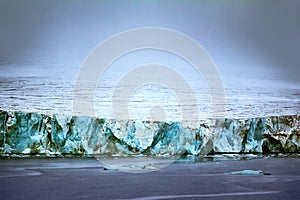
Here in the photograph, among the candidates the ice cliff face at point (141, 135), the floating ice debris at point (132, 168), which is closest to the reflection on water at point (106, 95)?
the ice cliff face at point (141, 135)

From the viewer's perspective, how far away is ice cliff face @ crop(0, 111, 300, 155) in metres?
3.43

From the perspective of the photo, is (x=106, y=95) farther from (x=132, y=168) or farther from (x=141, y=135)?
(x=132, y=168)

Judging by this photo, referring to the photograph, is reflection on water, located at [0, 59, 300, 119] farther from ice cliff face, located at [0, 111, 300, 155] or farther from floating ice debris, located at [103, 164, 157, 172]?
floating ice debris, located at [103, 164, 157, 172]

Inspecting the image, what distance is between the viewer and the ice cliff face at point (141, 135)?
3.43 metres

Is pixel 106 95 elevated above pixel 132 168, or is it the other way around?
pixel 106 95

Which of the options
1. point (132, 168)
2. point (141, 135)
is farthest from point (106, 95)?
point (132, 168)

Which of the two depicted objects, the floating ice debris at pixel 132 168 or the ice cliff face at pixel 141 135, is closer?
the floating ice debris at pixel 132 168

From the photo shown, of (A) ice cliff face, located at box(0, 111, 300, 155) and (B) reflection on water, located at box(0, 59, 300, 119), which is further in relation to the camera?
(A) ice cliff face, located at box(0, 111, 300, 155)

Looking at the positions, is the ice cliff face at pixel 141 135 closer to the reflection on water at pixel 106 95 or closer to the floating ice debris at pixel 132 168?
the reflection on water at pixel 106 95

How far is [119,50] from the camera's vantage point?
3.50 meters

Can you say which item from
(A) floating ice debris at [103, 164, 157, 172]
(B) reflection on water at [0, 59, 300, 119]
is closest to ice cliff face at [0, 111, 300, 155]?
(B) reflection on water at [0, 59, 300, 119]

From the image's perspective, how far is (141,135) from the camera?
3.54 m

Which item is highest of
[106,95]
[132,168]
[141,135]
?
[106,95]

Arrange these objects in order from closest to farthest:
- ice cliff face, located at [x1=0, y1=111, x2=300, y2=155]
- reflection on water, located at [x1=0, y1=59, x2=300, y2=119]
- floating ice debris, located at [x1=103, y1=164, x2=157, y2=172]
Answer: floating ice debris, located at [x1=103, y1=164, x2=157, y2=172] < reflection on water, located at [x1=0, y1=59, x2=300, y2=119] < ice cliff face, located at [x1=0, y1=111, x2=300, y2=155]
